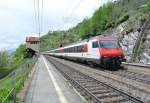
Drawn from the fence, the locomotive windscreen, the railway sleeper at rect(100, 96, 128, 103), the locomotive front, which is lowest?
the railway sleeper at rect(100, 96, 128, 103)

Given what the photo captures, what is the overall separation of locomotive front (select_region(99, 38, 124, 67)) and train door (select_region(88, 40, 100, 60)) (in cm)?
65

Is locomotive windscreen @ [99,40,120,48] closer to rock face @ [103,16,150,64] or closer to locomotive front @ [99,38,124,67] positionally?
locomotive front @ [99,38,124,67]

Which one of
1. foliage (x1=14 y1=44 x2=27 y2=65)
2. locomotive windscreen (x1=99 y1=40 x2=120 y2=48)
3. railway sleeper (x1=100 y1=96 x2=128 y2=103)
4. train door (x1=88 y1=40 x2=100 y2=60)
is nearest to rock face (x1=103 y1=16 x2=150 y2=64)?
locomotive windscreen (x1=99 y1=40 x2=120 y2=48)

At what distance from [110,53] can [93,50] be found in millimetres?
2612

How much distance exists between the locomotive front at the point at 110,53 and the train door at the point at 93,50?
65 cm

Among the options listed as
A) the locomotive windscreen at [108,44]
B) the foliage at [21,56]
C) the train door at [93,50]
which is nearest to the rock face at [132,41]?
the locomotive windscreen at [108,44]

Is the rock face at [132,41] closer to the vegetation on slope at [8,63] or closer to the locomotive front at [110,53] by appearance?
the locomotive front at [110,53]

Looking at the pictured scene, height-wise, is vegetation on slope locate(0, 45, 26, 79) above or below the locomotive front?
below

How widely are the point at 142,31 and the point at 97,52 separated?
1148 cm

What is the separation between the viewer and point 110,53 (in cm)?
2688

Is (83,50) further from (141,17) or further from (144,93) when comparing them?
(144,93)

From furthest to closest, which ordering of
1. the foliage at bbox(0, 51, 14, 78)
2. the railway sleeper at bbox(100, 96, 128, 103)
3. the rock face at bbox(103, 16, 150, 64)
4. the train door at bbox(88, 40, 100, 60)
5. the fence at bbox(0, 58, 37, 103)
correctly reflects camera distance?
the foliage at bbox(0, 51, 14, 78) < the rock face at bbox(103, 16, 150, 64) < the train door at bbox(88, 40, 100, 60) < the railway sleeper at bbox(100, 96, 128, 103) < the fence at bbox(0, 58, 37, 103)

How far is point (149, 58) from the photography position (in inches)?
1219

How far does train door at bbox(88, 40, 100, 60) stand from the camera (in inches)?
1084
